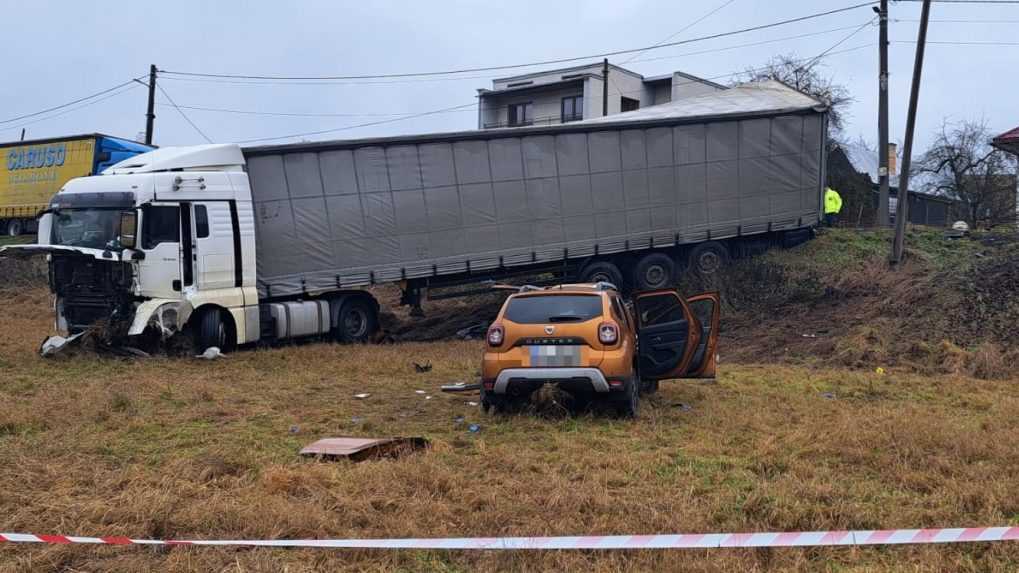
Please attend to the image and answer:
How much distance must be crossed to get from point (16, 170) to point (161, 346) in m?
21.5

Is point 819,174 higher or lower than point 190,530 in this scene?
higher

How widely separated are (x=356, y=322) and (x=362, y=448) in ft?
33.6

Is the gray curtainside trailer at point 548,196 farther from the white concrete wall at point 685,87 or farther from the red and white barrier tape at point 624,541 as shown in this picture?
the white concrete wall at point 685,87

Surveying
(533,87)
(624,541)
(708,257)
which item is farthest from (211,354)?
(533,87)

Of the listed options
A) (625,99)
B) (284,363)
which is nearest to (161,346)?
(284,363)

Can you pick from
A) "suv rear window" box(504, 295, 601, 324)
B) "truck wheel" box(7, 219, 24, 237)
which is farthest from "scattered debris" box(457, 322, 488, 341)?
"truck wheel" box(7, 219, 24, 237)

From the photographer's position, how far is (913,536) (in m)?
4.47

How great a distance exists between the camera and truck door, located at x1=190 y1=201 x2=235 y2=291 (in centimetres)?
1344

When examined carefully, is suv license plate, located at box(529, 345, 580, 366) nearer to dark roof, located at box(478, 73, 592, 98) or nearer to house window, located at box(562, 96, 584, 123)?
house window, located at box(562, 96, 584, 123)

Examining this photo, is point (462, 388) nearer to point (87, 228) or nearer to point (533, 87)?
point (87, 228)

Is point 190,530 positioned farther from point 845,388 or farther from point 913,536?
point 845,388

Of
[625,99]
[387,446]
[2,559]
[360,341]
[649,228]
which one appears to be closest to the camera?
[2,559]

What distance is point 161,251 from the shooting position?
42.6 feet

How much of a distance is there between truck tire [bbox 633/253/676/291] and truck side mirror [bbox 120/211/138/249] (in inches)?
398
